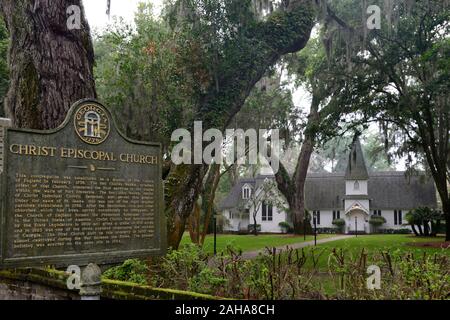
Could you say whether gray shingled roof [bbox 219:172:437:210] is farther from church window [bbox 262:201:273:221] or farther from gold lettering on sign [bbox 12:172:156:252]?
gold lettering on sign [bbox 12:172:156:252]

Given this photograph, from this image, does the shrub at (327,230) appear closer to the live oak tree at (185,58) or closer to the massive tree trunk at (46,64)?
the live oak tree at (185,58)

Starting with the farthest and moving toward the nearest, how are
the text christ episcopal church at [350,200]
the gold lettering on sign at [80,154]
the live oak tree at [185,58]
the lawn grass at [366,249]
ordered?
1. the text christ episcopal church at [350,200]
2. the live oak tree at [185,58]
3. the lawn grass at [366,249]
4. the gold lettering on sign at [80,154]

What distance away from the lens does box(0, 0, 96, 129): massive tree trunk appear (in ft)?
34.8

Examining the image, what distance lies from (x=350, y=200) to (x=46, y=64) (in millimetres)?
41294

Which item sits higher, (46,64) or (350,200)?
(46,64)

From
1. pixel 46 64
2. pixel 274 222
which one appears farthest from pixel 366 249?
pixel 274 222

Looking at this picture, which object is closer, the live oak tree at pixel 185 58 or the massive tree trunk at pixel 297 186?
the live oak tree at pixel 185 58

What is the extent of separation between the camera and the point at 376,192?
163 feet

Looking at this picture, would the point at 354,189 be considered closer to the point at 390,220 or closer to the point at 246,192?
the point at 390,220

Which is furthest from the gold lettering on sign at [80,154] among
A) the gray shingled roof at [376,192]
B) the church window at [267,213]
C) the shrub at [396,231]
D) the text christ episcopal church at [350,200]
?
the gray shingled roof at [376,192]

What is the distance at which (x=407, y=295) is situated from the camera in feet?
21.6

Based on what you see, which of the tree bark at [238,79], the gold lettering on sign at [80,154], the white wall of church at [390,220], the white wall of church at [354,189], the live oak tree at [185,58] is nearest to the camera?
the gold lettering on sign at [80,154]

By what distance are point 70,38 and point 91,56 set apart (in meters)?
0.65

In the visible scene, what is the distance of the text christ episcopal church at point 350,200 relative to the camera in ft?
155
